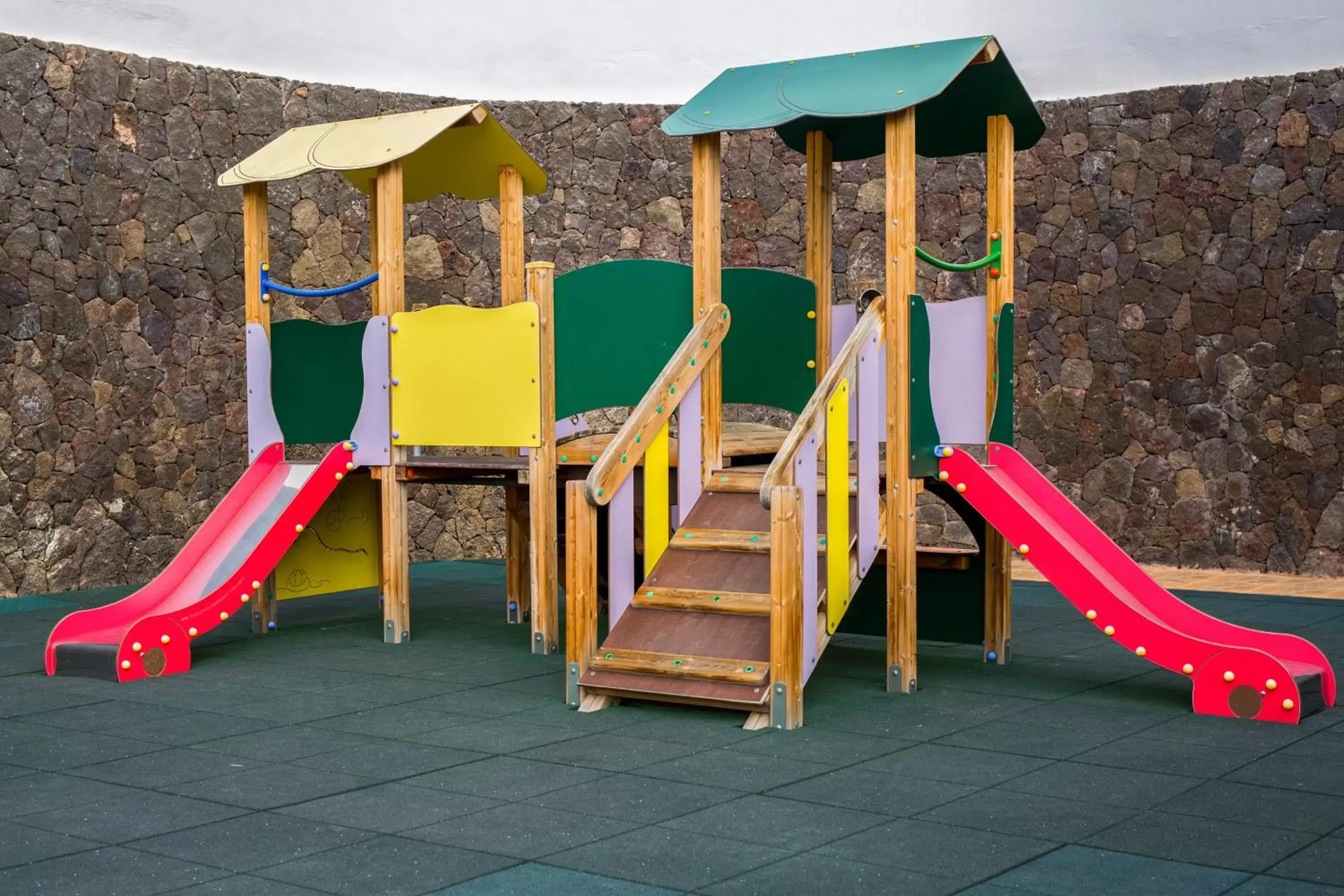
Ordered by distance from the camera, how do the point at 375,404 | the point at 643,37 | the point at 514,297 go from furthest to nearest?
the point at 643,37
the point at 514,297
the point at 375,404

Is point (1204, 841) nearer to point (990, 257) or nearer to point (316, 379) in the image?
point (990, 257)

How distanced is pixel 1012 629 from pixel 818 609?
8.65 ft

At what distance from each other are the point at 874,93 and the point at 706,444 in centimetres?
181

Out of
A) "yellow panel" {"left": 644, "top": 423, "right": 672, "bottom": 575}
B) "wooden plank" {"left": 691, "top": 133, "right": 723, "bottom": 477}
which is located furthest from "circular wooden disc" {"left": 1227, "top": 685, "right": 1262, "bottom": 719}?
"wooden plank" {"left": 691, "top": 133, "right": 723, "bottom": 477}

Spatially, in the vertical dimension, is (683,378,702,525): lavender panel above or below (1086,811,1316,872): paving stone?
above

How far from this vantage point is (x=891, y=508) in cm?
652

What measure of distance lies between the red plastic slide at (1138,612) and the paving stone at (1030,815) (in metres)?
1.63

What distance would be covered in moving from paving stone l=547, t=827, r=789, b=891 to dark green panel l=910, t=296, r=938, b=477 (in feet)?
9.29

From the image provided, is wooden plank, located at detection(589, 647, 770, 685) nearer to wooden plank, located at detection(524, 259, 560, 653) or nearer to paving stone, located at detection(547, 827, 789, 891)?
wooden plank, located at detection(524, 259, 560, 653)

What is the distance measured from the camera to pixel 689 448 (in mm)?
6922

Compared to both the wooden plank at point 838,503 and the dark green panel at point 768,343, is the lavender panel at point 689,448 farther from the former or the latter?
the wooden plank at point 838,503

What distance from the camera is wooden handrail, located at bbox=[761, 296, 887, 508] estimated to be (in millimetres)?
5770

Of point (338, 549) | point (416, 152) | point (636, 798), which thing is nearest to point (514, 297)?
point (416, 152)

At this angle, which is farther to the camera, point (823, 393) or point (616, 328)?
point (616, 328)
